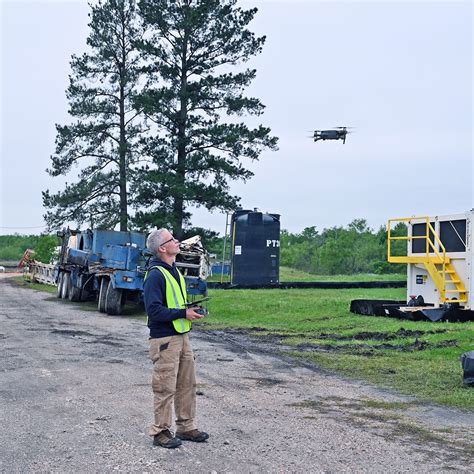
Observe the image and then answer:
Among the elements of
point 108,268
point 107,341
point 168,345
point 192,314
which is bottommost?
point 107,341

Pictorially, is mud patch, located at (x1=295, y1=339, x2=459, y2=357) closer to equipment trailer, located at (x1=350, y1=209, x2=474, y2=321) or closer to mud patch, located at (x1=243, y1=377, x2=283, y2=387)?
equipment trailer, located at (x1=350, y1=209, x2=474, y2=321)

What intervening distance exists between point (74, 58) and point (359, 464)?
39.9 meters

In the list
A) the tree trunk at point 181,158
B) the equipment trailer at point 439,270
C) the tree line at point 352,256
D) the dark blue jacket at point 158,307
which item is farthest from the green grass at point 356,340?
the tree line at point 352,256

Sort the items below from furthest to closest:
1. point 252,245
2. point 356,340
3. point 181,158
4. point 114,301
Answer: point 181,158 → point 252,245 → point 114,301 → point 356,340

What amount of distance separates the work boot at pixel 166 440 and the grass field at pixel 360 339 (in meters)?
4.00

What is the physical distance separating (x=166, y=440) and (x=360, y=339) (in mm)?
9618

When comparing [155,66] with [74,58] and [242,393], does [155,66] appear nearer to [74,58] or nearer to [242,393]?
[74,58]

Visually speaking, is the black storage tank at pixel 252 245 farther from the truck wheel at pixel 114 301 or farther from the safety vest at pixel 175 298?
the safety vest at pixel 175 298

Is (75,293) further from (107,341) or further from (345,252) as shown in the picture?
(345,252)

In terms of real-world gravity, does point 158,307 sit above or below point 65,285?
above

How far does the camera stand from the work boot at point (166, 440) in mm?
6516

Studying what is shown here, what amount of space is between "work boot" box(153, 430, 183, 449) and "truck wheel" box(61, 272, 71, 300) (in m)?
23.5

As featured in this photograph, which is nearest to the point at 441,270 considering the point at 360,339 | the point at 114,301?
the point at 360,339

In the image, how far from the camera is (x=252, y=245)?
3186 centimetres
